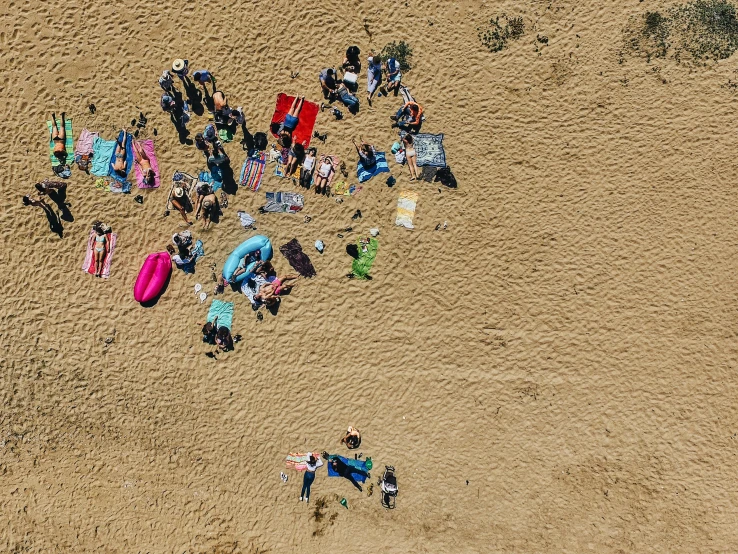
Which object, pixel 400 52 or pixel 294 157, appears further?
pixel 294 157

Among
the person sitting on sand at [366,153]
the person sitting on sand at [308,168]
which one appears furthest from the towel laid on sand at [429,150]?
the person sitting on sand at [308,168]

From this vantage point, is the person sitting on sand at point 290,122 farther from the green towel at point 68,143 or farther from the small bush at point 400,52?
the green towel at point 68,143

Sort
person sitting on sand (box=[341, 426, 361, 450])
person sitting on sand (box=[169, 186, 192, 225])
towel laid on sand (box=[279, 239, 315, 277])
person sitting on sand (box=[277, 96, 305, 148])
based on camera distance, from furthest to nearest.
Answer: towel laid on sand (box=[279, 239, 315, 277]), person sitting on sand (box=[341, 426, 361, 450]), person sitting on sand (box=[277, 96, 305, 148]), person sitting on sand (box=[169, 186, 192, 225])

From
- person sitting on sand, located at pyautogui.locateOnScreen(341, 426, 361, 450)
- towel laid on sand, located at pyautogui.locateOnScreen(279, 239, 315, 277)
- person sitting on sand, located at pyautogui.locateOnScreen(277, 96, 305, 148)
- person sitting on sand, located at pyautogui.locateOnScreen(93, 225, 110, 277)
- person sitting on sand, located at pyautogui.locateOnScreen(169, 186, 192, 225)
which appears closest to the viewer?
person sitting on sand, located at pyautogui.locateOnScreen(169, 186, 192, 225)

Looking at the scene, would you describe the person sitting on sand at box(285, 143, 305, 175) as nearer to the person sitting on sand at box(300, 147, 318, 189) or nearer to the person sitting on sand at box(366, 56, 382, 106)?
the person sitting on sand at box(300, 147, 318, 189)

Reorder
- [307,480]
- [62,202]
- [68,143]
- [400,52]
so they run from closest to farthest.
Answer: [400,52] < [68,143] < [62,202] < [307,480]

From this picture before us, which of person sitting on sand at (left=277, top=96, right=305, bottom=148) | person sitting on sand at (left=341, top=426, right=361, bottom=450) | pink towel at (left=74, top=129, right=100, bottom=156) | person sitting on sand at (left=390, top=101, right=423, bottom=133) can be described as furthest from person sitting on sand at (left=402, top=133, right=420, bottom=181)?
pink towel at (left=74, top=129, right=100, bottom=156)

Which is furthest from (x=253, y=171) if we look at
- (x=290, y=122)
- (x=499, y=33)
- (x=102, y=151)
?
(x=499, y=33)

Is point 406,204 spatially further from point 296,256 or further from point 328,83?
point 328,83
